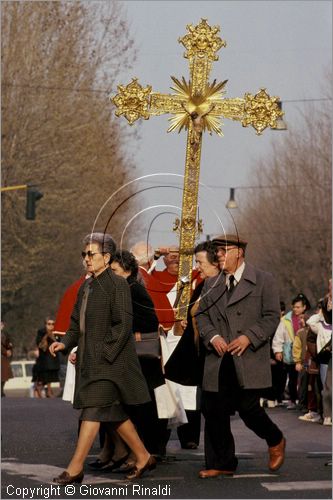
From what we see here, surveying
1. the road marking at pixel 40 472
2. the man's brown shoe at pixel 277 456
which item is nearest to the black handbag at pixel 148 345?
the road marking at pixel 40 472

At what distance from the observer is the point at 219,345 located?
1120cm

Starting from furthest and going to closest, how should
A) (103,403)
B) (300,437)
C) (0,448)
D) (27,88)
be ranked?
(27,88) → (300,437) → (0,448) → (103,403)

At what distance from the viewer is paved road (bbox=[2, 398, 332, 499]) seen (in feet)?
34.2

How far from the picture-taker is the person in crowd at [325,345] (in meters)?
16.7

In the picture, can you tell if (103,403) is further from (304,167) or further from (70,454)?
(304,167)

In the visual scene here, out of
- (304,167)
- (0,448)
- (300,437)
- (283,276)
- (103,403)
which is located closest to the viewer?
(103,403)

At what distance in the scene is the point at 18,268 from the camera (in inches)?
1721

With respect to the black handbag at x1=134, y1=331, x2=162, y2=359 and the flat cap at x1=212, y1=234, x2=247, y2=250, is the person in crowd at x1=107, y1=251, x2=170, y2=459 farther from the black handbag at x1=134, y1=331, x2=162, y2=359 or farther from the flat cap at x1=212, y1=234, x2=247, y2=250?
the flat cap at x1=212, y1=234, x2=247, y2=250

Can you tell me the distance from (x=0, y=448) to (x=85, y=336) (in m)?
2.46

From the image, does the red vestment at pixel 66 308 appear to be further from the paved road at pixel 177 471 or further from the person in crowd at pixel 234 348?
the person in crowd at pixel 234 348

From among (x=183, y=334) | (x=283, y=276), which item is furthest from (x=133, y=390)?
(x=283, y=276)

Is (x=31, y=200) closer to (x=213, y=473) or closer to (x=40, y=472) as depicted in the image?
(x=40, y=472)

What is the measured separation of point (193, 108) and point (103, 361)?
7.35ft

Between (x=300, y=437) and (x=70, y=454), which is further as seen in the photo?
(x=300, y=437)
